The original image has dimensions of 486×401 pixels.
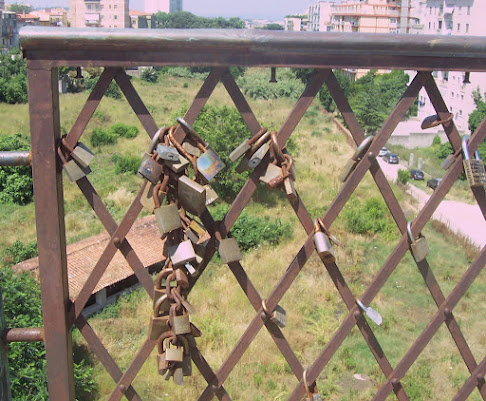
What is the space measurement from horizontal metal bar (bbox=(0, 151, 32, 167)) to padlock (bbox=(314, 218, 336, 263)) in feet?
2.24

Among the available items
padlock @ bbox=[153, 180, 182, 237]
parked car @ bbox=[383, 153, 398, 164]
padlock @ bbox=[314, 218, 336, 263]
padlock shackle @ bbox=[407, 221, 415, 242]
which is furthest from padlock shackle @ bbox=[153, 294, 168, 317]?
parked car @ bbox=[383, 153, 398, 164]

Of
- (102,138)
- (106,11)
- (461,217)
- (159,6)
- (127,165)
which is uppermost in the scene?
(159,6)

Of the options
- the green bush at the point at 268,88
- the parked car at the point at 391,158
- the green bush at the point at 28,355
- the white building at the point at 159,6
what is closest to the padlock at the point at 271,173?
the green bush at the point at 28,355

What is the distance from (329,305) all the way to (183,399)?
3000 millimetres

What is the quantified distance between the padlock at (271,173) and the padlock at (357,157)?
0.53ft

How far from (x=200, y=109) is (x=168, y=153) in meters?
0.12

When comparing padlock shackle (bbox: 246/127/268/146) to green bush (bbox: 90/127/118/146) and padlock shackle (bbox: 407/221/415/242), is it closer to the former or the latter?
padlock shackle (bbox: 407/221/415/242)

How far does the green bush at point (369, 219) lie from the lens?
36.8ft

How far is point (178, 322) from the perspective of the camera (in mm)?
1288

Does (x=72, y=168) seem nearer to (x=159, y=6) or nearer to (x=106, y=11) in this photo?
(x=106, y=11)

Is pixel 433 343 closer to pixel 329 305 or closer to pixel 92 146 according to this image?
pixel 329 305

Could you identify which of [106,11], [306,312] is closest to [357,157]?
[306,312]

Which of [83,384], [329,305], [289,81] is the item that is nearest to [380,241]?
[329,305]

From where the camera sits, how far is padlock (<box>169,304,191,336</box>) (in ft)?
4.22
